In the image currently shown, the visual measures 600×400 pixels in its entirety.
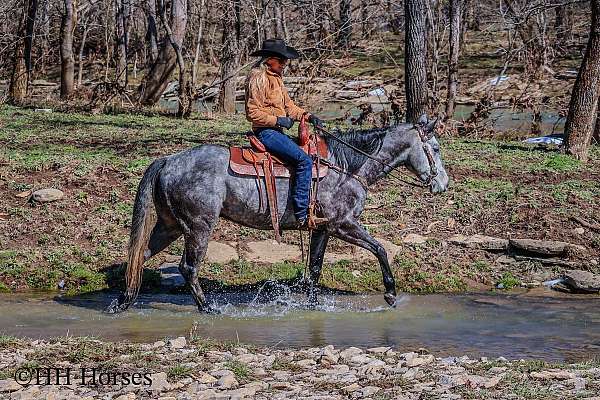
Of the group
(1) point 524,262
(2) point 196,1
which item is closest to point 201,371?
(1) point 524,262

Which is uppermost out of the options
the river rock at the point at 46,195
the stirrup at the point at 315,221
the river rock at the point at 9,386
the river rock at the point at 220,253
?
the stirrup at the point at 315,221

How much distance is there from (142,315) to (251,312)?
1219mm

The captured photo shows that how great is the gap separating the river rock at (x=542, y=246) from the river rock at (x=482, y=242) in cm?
19

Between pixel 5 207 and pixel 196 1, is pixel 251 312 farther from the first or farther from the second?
pixel 196 1

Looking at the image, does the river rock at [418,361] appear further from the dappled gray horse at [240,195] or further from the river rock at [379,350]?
the dappled gray horse at [240,195]

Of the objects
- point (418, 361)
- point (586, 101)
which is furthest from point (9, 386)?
point (586, 101)

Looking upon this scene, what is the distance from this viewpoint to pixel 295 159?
35.3ft

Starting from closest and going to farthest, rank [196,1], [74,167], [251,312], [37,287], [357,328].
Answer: [357,328], [251,312], [37,287], [74,167], [196,1]

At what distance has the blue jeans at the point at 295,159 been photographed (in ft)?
35.2

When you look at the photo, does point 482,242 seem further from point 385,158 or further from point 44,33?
point 44,33

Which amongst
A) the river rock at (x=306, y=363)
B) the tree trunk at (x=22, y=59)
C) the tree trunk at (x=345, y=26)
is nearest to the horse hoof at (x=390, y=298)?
the river rock at (x=306, y=363)

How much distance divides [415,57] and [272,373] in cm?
1278

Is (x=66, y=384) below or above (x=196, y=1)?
below

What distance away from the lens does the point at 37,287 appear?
11.9 metres
